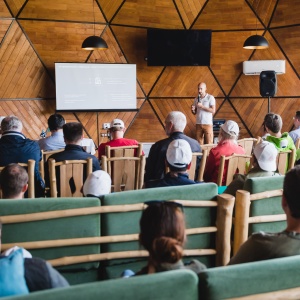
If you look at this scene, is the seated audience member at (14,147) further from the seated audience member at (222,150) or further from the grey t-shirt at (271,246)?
the grey t-shirt at (271,246)

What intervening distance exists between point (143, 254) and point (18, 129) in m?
2.42

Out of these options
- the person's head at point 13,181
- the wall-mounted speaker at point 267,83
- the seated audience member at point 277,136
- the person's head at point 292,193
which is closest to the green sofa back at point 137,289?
the person's head at point 292,193

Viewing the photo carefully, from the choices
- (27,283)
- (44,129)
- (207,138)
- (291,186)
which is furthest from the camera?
(207,138)

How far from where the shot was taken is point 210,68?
959cm

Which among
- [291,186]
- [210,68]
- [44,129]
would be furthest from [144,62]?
[291,186]

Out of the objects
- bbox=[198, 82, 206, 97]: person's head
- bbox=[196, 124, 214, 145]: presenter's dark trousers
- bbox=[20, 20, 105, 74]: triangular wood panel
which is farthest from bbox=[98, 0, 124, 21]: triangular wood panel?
bbox=[196, 124, 214, 145]: presenter's dark trousers

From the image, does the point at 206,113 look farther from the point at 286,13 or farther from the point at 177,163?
the point at 177,163

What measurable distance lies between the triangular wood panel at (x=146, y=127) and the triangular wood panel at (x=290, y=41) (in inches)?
116

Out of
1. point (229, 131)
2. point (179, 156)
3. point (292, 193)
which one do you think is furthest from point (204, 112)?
point (292, 193)

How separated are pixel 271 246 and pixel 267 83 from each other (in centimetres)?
750

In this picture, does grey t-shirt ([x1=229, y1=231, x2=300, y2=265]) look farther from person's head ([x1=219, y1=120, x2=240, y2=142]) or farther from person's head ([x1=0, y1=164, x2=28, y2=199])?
person's head ([x1=219, y1=120, x2=240, y2=142])

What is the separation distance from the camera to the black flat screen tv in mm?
9078

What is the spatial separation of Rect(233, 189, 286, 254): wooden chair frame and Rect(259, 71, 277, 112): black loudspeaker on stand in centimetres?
648

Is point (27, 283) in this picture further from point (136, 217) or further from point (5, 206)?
point (136, 217)
